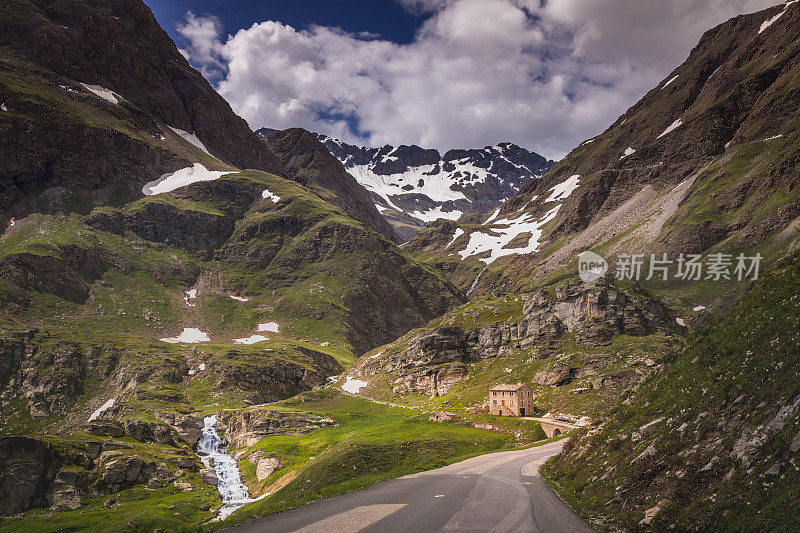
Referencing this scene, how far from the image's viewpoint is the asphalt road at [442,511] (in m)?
16.6

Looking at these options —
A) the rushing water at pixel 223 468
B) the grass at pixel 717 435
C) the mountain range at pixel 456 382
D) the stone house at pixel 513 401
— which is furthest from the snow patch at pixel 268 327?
the grass at pixel 717 435

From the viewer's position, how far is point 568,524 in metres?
16.2

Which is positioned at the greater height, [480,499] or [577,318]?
[577,318]

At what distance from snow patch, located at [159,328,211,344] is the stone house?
462 feet

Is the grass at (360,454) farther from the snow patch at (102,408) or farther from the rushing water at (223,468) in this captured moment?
the snow patch at (102,408)

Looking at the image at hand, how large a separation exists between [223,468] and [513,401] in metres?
Answer: 51.5

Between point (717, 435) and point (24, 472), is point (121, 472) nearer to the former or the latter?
point (24, 472)

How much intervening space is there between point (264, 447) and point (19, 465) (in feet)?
111

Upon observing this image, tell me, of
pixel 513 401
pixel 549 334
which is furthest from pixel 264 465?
pixel 549 334

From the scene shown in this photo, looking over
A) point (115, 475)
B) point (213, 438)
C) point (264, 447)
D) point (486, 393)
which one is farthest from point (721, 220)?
point (115, 475)

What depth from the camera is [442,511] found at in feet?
62.0

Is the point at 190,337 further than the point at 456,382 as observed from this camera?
Yes

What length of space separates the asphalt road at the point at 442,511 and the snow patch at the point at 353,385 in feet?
323

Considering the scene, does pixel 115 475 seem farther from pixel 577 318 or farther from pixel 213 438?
pixel 577 318
